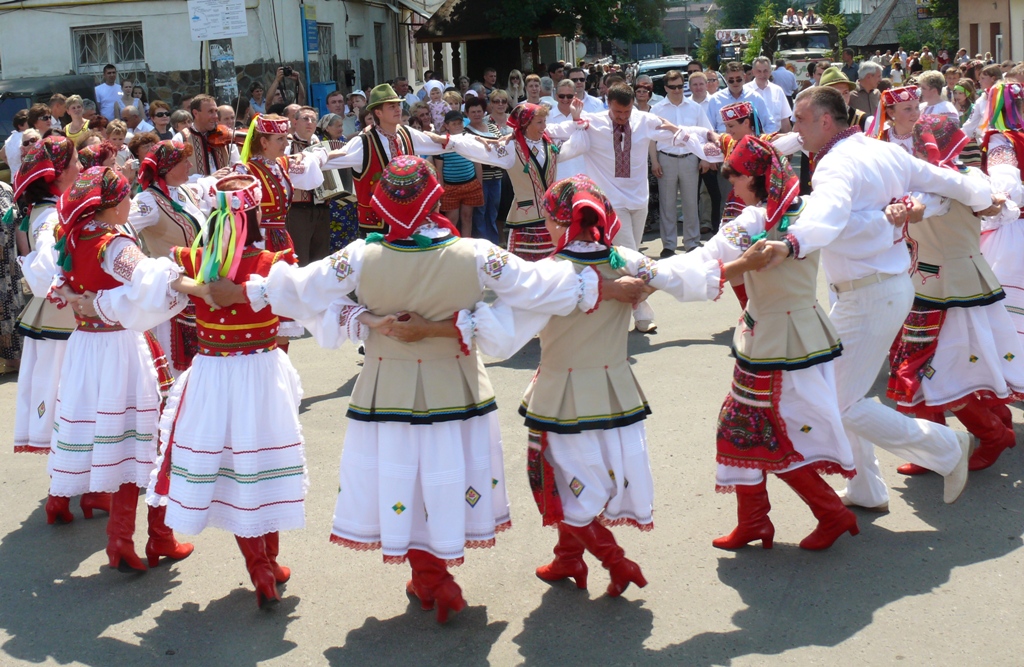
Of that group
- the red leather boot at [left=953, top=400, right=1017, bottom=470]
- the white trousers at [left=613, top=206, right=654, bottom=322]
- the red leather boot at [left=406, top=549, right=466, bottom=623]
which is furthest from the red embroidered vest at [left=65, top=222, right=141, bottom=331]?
the white trousers at [left=613, top=206, right=654, bottom=322]

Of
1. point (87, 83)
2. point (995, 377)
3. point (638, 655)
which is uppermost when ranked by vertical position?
point (87, 83)

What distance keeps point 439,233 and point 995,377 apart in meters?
3.00

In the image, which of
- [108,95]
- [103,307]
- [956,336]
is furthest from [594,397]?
[108,95]

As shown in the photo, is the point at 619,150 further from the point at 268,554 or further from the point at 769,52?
the point at 769,52

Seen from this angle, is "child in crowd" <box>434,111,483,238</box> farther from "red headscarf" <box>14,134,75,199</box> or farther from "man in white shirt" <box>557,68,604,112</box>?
"red headscarf" <box>14,134,75,199</box>

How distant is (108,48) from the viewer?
1842cm

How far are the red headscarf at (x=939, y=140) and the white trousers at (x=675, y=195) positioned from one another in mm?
5941

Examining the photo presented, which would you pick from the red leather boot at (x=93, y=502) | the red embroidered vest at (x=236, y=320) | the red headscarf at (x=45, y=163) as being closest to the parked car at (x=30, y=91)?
the red headscarf at (x=45, y=163)

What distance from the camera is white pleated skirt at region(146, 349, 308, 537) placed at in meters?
4.17

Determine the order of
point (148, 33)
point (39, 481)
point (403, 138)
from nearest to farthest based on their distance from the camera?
1. point (39, 481)
2. point (403, 138)
3. point (148, 33)

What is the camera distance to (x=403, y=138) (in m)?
8.03

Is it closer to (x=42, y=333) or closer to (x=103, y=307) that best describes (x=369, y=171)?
(x=42, y=333)

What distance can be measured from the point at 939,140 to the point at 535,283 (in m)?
2.74

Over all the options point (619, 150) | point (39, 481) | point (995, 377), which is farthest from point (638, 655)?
point (619, 150)
